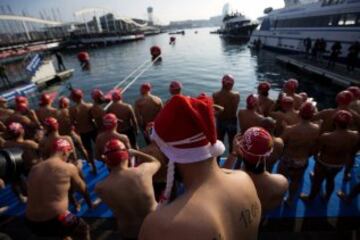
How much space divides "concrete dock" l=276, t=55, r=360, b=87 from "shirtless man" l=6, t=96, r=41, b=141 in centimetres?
1476

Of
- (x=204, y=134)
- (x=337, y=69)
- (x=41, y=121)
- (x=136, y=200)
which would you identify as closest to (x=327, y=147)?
(x=136, y=200)

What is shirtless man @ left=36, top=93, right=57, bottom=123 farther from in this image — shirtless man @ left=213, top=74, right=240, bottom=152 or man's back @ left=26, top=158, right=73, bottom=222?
shirtless man @ left=213, top=74, right=240, bottom=152

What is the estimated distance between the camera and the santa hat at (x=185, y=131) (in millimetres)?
1244

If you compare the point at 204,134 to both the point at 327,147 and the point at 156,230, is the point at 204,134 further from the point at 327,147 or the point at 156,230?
the point at 327,147

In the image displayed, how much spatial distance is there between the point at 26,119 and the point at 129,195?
4775 millimetres

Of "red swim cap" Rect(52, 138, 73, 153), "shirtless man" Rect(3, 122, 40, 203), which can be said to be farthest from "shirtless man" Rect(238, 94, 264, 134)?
"shirtless man" Rect(3, 122, 40, 203)

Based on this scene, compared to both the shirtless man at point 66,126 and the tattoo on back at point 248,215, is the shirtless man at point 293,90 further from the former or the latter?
the shirtless man at point 66,126

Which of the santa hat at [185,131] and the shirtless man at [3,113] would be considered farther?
the shirtless man at [3,113]

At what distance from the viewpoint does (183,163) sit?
130 cm

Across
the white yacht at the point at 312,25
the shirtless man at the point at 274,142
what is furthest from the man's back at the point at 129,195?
the white yacht at the point at 312,25

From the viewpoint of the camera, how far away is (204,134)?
1.28 meters

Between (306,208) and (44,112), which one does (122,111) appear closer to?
(44,112)

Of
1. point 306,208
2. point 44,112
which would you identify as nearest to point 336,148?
point 306,208

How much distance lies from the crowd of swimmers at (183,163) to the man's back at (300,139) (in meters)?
0.02
